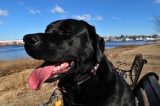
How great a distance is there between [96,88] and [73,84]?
0.38 meters

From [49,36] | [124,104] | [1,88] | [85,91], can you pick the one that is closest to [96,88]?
[85,91]

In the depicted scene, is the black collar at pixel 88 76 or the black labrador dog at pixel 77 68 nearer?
the black labrador dog at pixel 77 68

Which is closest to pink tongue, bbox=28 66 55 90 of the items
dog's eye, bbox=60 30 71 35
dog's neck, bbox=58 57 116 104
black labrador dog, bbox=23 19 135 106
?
black labrador dog, bbox=23 19 135 106

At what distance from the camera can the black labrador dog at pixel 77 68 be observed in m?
2.09

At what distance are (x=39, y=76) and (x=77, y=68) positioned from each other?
61cm

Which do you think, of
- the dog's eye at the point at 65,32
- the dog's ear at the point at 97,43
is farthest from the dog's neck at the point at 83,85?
the dog's eye at the point at 65,32

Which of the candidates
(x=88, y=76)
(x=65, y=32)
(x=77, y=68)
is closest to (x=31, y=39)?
(x=65, y=32)

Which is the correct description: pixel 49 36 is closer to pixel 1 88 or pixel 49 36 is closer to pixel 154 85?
pixel 154 85

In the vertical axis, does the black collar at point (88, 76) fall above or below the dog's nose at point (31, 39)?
below

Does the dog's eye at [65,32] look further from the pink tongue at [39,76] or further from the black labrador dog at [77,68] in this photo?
the pink tongue at [39,76]

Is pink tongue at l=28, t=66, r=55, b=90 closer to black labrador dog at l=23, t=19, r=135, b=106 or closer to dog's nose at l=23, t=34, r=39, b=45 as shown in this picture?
black labrador dog at l=23, t=19, r=135, b=106

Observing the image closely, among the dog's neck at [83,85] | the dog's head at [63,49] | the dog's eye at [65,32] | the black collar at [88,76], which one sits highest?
the dog's eye at [65,32]

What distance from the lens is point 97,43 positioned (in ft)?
7.68

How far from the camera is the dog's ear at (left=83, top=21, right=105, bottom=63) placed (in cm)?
229
